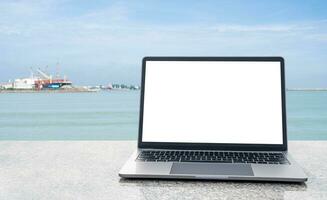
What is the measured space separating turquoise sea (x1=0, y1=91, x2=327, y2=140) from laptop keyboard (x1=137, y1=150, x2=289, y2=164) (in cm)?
850

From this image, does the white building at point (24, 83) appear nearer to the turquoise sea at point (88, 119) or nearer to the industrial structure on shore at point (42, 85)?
the industrial structure on shore at point (42, 85)

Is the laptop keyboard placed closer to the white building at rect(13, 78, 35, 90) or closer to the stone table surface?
the stone table surface

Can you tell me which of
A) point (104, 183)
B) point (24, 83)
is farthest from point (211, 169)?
point (24, 83)

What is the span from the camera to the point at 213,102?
1115 mm

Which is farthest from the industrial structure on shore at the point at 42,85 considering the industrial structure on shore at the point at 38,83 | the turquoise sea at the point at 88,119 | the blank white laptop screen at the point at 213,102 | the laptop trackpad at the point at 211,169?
the turquoise sea at the point at 88,119

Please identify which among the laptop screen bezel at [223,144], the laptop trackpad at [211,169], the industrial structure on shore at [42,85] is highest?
the industrial structure on shore at [42,85]

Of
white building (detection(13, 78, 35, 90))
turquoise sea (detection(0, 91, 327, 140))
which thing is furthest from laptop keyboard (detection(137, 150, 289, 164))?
turquoise sea (detection(0, 91, 327, 140))

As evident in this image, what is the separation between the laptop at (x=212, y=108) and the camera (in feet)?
3.52

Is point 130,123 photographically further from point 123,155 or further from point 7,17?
point 123,155

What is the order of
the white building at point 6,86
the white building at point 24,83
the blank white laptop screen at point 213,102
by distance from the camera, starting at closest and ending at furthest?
the blank white laptop screen at point 213,102 → the white building at point 24,83 → the white building at point 6,86

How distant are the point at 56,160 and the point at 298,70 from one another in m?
1.28

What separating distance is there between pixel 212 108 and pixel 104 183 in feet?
1.16

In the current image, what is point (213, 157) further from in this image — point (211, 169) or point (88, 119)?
point (88, 119)

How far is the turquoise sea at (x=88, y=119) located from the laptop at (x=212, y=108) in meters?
8.42
